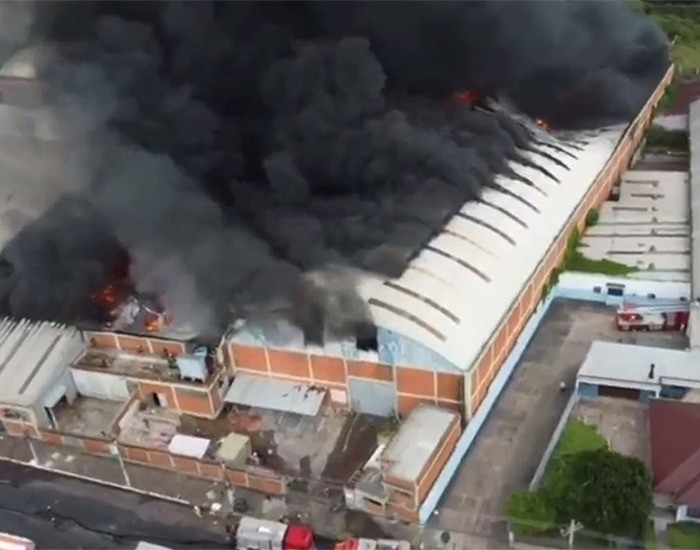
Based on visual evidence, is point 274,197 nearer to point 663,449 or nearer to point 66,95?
point 66,95

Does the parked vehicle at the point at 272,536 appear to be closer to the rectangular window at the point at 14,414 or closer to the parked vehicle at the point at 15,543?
the parked vehicle at the point at 15,543

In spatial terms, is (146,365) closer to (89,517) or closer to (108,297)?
(108,297)

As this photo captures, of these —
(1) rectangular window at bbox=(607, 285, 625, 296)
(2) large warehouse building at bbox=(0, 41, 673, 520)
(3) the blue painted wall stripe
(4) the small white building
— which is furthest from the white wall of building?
(1) rectangular window at bbox=(607, 285, 625, 296)

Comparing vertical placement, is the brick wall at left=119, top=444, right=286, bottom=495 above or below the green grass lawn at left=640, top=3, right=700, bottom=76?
below

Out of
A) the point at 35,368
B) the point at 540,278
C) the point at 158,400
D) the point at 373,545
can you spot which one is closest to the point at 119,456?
the point at 158,400

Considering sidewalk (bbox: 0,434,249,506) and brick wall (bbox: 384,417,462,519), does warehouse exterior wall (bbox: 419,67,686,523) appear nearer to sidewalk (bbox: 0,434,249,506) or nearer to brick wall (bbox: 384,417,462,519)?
brick wall (bbox: 384,417,462,519)

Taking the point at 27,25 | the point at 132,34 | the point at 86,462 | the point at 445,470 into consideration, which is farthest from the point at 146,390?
the point at 27,25
